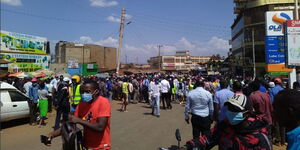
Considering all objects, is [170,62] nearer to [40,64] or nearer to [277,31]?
[40,64]

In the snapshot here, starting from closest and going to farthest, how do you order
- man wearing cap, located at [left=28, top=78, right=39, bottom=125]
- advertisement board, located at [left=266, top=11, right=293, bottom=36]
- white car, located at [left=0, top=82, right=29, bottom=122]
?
white car, located at [left=0, top=82, right=29, bottom=122]
advertisement board, located at [left=266, top=11, right=293, bottom=36]
man wearing cap, located at [left=28, top=78, right=39, bottom=125]

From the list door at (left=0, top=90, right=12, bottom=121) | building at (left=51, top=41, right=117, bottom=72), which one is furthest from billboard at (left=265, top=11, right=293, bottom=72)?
building at (left=51, top=41, right=117, bottom=72)

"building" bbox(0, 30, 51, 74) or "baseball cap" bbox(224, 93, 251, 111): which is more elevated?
"building" bbox(0, 30, 51, 74)

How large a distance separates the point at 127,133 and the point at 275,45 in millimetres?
6481

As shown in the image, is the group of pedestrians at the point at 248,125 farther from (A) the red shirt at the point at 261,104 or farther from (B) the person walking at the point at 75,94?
(B) the person walking at the point at 75,94

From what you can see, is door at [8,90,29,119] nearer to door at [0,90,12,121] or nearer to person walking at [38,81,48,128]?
door at [0,90,12,121]

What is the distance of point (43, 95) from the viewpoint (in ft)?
29.3

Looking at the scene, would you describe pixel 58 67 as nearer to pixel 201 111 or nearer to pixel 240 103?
pixel 201 111

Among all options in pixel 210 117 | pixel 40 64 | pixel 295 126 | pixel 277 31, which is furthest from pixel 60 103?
pixel 40 64

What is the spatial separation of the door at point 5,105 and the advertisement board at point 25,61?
20.0 metres

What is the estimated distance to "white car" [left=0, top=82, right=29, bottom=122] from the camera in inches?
317

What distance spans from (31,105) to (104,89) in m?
5.55

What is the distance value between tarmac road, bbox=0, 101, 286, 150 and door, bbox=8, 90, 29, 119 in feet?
1.42

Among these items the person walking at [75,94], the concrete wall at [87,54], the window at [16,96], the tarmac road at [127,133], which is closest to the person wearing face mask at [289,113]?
the tarmac road at [127,133]
